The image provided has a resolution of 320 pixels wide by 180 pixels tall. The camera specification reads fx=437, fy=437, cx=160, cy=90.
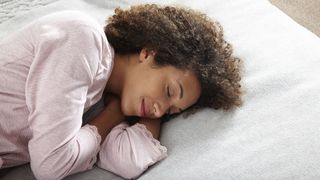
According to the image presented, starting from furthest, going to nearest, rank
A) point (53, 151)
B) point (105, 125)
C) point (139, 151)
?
point (105, 125), point (139, 151), point (53, 151)

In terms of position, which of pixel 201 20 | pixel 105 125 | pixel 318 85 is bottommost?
pixel 105 125

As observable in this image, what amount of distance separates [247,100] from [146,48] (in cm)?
29

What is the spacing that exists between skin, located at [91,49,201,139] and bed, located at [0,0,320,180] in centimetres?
6

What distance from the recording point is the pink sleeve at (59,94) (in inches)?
34.9

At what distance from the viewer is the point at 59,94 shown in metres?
0.89

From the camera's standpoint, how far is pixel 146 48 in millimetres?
1109

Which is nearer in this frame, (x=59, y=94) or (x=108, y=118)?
(x=59, y=94)

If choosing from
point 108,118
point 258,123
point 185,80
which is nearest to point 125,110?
point 108,118

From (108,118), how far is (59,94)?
0.82 ft

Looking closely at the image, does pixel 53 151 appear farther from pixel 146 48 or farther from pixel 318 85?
pixel 318 85

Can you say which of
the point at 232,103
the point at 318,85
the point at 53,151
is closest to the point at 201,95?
the point at 232,103

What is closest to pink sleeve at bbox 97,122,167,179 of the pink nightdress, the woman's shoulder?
the pink nightdress

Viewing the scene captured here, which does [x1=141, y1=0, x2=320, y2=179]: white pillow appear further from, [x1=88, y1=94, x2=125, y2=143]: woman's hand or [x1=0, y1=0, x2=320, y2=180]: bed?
[x1=88, y1=94, x2=125, y2=143]: woman's hand

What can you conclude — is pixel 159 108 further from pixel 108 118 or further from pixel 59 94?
pixel 59 94
